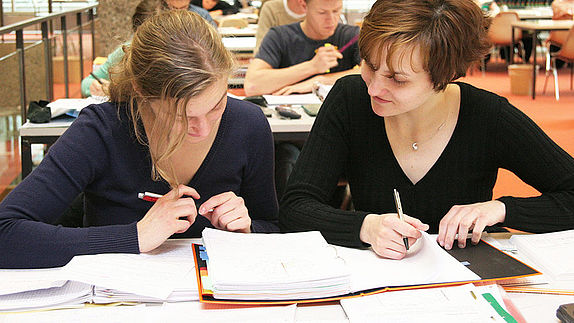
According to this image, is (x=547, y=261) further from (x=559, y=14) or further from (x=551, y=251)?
(x=559, y=14)

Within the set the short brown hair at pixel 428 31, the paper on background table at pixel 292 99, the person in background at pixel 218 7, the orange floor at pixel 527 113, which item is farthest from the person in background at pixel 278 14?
the person in background at pixel 218 7

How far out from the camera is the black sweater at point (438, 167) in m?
1.78

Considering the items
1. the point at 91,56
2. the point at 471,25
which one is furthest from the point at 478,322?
the point at 91,56

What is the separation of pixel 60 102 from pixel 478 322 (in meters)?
2.49

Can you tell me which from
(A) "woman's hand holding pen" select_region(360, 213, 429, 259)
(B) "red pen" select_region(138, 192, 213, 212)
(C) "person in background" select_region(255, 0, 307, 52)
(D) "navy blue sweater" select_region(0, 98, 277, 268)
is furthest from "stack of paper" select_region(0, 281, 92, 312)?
(C) "person in background" select_region(255, 0, 307, 52)

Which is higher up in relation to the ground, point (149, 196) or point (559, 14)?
point (559, 14)

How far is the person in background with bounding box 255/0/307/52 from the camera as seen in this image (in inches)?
195

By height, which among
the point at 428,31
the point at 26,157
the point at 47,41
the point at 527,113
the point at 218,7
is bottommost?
the point at 527,113

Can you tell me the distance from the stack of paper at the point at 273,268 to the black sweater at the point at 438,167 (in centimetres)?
24

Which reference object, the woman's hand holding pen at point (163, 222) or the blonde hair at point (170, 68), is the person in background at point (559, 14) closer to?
the blonde hair at point (170, 68)

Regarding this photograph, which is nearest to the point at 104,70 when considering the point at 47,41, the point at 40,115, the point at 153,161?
the point at 40,115

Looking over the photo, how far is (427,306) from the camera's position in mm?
1314

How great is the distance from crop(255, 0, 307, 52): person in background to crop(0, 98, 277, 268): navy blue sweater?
10.2ft

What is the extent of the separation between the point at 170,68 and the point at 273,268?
52 centimetres
